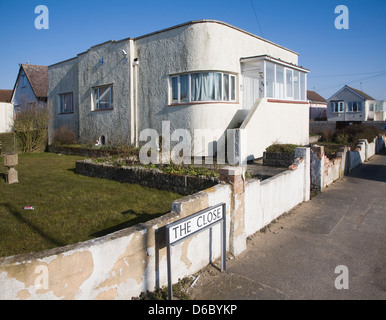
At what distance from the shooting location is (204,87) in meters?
13.2

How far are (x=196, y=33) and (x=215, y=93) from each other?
2474 millimetres

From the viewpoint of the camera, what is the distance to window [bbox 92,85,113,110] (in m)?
17.0

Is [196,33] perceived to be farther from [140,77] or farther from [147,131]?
[147,131]

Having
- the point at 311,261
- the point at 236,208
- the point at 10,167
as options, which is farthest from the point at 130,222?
the point at 10,167

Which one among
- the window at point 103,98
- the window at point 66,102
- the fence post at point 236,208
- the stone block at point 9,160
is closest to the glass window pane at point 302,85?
the window at point 103,98

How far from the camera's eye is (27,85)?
2667cm

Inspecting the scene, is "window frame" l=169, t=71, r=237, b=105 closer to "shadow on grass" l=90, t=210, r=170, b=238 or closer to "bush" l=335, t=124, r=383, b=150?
"shadow on grass" l=90, t=210, r=170, b=238

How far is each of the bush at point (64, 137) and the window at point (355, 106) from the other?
40545mm

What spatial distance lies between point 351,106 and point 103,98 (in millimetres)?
40064

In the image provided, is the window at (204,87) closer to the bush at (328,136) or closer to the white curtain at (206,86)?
the white curtain at (206,86)

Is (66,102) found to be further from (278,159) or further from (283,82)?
(278,159)

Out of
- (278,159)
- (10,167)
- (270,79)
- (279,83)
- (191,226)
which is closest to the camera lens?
(191,226)

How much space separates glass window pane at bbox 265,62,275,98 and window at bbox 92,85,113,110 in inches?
310

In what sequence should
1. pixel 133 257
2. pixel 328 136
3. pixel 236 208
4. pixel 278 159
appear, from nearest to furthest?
pixel 133 257
pixel 236 208
pixel 278 159
pixel 328 136
